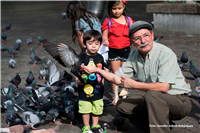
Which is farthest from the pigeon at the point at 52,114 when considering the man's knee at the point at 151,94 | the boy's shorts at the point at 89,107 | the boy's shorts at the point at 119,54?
the man's knee at the point at 151,94

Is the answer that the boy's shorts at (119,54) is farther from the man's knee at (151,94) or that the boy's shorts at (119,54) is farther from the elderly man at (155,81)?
the man's knee at (151,94)

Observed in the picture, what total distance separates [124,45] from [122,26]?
1.15ft

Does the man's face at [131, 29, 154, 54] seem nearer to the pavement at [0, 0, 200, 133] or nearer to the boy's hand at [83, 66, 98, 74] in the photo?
the boy's hand at [83, 66, 98, 74]

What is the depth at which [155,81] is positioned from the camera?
3.30 m

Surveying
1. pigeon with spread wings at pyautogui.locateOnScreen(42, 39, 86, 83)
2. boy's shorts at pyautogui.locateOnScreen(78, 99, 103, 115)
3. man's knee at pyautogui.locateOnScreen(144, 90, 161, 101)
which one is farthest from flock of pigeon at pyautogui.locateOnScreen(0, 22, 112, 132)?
man's knee at pyautogui.locateOnScreen(144, 90, 161, 101)

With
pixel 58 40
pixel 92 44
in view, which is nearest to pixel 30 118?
pixel 92 44

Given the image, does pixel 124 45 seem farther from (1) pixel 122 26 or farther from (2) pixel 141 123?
(2) pixel 141 123

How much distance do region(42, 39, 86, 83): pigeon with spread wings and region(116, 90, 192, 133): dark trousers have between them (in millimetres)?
776

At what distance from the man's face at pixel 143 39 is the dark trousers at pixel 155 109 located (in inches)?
21.4

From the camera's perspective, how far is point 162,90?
10.3 ft

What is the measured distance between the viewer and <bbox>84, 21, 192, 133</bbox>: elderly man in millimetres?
3039

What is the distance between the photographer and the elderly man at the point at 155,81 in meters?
3.04

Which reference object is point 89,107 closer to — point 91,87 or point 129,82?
point 91,87

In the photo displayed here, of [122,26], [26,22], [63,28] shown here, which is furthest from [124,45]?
[26,22]
